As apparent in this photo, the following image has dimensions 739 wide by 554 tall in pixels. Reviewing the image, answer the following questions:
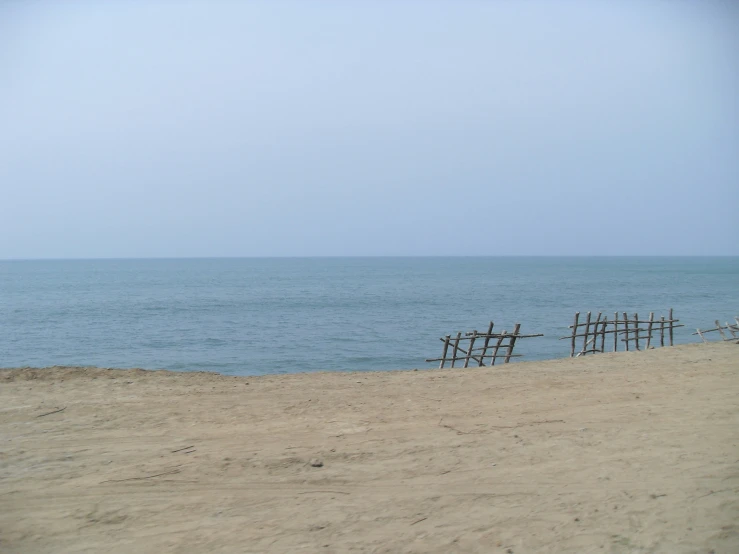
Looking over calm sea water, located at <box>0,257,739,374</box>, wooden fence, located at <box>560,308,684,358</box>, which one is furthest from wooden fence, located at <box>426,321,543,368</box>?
calm sea water, located at <box>0,257,739,374</box>

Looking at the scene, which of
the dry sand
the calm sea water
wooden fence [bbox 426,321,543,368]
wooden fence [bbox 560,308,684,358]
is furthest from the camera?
the calm sea water

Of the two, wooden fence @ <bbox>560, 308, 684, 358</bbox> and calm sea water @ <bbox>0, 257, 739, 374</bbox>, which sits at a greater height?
wooden fence @ <bbox>560, 308, 684, 358</bbox>

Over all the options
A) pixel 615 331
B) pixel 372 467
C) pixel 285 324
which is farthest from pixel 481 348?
pixel 285 324

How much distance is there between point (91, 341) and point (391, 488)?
31214mm

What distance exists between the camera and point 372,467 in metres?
6.48

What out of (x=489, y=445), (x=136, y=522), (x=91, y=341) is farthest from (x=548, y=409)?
(x=91, y=341)

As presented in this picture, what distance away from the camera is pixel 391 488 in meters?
5.90

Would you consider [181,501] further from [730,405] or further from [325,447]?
[730,405]

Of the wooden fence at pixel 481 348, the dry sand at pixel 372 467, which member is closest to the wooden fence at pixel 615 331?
the wooden fence at pixel 481 348

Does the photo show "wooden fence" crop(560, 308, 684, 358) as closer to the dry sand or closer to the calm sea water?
the calm sea water

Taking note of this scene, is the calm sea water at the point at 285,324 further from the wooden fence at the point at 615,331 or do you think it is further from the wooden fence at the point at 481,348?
the wooden fence at the point at 481,348

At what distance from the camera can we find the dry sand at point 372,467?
494cm

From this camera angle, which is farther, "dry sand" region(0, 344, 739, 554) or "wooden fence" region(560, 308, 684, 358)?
"wooden fence" region(560, 308, 684, 358)

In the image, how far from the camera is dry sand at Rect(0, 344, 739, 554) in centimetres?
494
